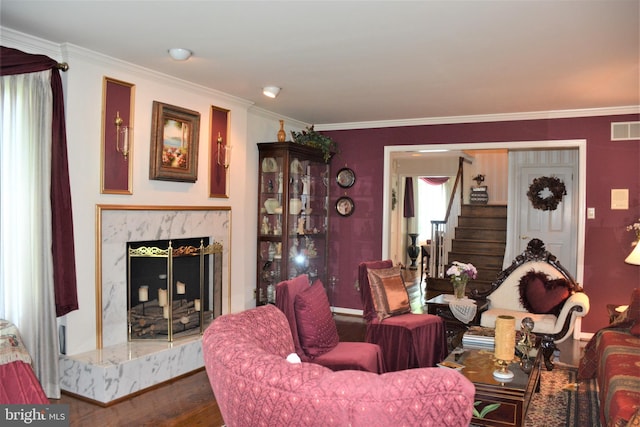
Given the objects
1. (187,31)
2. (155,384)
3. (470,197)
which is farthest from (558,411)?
(470,197)

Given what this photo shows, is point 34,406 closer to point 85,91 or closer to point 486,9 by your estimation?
point 85,91

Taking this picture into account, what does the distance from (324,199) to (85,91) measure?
3704 millimetres

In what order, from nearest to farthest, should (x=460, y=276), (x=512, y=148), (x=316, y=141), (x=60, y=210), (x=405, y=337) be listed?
1. (x=60, y=210)
2. (x=405, y=337)
3. (x=460, y=276)
4. (x=512, y=148)
5. (x=316, y=141)

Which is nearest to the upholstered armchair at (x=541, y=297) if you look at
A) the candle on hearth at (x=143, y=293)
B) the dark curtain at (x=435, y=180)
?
the candle on hearth at (x=143, y=293)

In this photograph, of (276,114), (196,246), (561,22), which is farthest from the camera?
(276,114)

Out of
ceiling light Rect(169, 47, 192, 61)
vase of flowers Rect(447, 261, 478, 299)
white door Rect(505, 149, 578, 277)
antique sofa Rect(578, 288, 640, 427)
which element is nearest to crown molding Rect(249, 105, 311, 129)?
ceiling light Rect(169, 47, 192, 61)

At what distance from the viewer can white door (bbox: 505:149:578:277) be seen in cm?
748

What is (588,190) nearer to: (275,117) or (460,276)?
(460,276)

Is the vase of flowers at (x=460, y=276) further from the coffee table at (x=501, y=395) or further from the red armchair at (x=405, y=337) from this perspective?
the coffee table at (x=501, y=395)

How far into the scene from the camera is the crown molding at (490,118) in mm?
5473

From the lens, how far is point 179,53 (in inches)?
146

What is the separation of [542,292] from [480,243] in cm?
393

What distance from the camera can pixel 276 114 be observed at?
6.29 meters

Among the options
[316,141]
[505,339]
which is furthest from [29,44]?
[505,339]
